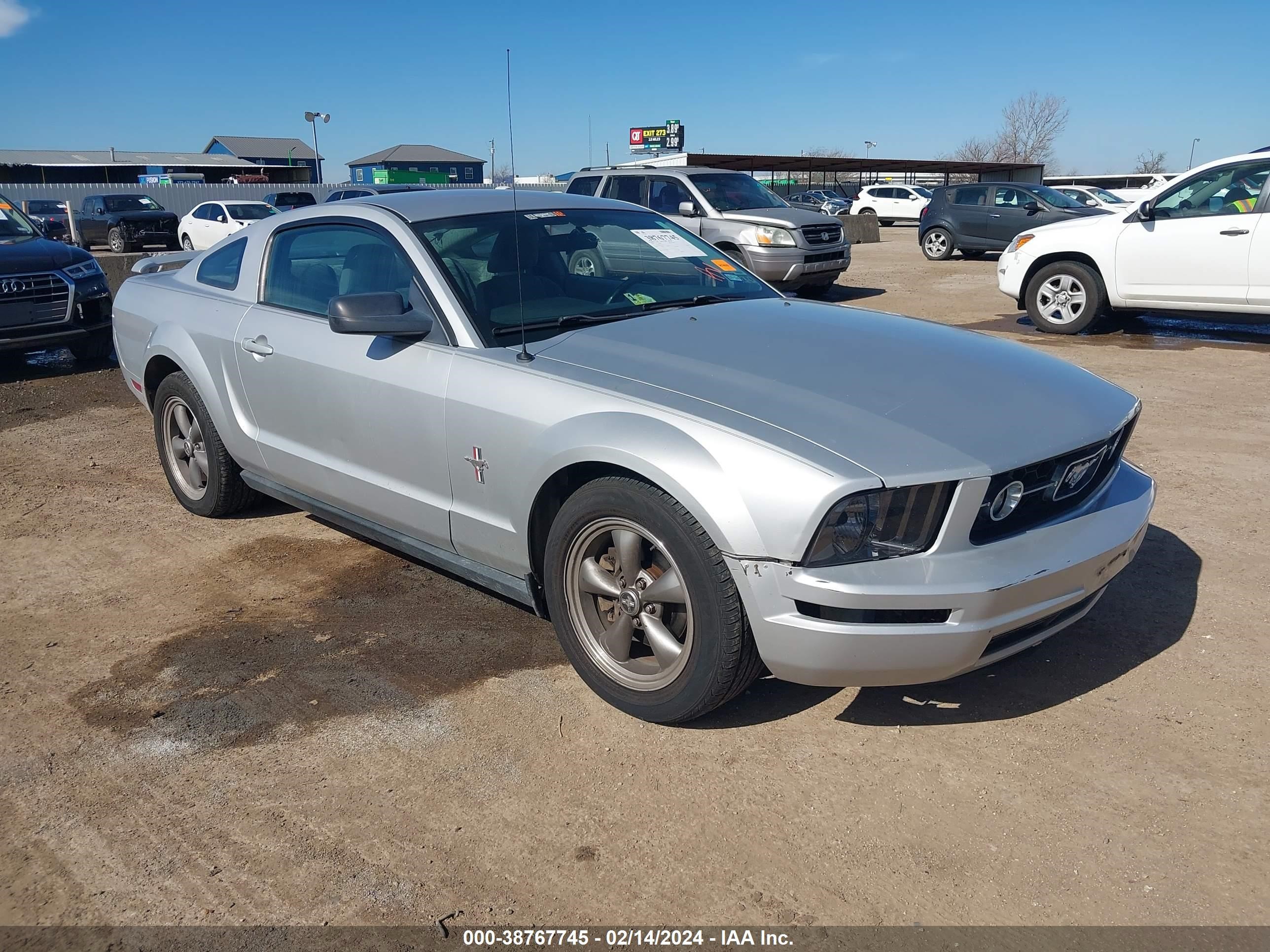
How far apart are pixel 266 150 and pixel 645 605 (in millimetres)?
102205

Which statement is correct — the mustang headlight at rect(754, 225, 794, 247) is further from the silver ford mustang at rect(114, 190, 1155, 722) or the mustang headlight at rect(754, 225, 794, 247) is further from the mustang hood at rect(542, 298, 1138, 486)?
the mustang hood at rect(542, 298, 1138, 486)

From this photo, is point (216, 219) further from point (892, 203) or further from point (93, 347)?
point (892, 203)

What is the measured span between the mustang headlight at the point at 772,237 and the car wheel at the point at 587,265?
896 centimetres

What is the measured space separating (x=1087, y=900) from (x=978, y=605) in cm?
74

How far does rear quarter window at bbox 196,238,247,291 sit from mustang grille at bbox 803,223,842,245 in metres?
9.12

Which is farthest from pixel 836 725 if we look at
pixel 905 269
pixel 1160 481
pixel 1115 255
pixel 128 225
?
pixel 128 225

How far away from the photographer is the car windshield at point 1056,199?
64.7 ft

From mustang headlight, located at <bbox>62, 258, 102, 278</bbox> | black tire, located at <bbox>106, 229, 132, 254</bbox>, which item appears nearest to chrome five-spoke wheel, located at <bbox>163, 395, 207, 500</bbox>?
mustang headlight, located at <bbox>62, 258, 102, 278</bbox>

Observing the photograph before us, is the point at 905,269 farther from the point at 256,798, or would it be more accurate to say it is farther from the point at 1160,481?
the point at 256,798

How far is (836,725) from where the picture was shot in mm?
3146

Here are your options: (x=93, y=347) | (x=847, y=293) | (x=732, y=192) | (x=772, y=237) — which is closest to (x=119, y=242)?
(x=93, y=347)

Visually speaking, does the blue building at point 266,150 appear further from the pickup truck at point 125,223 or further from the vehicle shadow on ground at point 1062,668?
the vehicle shadow on ground at point 1062,668

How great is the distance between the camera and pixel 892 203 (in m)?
38.8

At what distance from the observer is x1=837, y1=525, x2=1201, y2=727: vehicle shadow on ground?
10.5 ft
